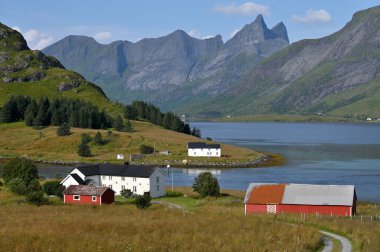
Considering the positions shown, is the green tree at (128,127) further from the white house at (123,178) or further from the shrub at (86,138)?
the white house at (123,178)

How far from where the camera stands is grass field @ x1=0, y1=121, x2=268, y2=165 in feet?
451

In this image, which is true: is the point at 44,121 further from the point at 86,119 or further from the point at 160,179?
the point at 160,179

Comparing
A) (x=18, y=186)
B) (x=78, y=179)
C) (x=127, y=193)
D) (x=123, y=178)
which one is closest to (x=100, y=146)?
(x=123, y=178)

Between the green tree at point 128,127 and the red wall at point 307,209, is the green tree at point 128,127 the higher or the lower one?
the higher one

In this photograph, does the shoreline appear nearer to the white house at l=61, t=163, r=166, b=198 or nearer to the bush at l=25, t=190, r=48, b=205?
the white house at l=61, t=163, r=166, b=198

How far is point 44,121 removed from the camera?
17388 centimetres

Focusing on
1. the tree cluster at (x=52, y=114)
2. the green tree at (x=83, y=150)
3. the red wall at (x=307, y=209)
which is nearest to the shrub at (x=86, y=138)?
the green tree at (x=83, y=150)

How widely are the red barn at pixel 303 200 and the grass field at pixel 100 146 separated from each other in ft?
238

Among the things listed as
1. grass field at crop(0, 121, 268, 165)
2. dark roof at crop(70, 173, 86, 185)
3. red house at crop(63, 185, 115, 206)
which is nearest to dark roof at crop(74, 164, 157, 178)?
dark roof at crop(70, 173, 86, 185)

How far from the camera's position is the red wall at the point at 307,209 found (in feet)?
189

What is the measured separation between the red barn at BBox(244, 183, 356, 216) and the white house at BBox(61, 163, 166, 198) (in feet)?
65.3

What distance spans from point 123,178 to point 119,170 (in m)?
1.95

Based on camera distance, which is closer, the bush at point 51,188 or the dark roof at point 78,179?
the bush at point 51,188

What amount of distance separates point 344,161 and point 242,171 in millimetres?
33551
